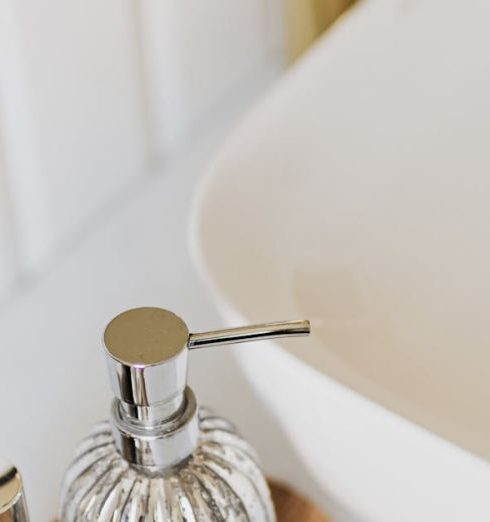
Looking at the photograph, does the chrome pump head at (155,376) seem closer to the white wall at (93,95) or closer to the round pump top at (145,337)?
the round pump top at (145,337)

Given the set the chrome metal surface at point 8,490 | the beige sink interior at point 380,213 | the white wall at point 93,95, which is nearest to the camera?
the chrome metal surface at point 8,490

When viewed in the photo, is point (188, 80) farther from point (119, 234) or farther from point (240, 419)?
point (240, 419)

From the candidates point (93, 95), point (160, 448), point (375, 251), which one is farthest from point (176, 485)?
point (93, 95)

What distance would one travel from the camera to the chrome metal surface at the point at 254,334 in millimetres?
314

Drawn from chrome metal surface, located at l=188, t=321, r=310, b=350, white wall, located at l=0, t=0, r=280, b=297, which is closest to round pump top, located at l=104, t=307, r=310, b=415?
chrome metal surface, located at l=188, t=321, r=310, b=350

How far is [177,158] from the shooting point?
25.9 inches

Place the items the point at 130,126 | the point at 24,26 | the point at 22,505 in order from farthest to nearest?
the point at 130,126 < the point at 24,26 < the point at 22,505

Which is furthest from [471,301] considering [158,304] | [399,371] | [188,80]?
[188,80]

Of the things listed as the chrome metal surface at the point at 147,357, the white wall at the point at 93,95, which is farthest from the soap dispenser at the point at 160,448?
the white wall at the point at 93,95

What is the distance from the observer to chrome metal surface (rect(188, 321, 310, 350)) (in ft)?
1.03

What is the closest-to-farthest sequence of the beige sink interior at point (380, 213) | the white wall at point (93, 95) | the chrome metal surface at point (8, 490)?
the chrome metal surface at point (8, 490)
the beige sink interior at point (380, 213)
the white wall at point (93, 95)

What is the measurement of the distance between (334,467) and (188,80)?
35 cm

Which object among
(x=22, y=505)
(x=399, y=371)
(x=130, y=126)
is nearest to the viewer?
(x=22, y=505)

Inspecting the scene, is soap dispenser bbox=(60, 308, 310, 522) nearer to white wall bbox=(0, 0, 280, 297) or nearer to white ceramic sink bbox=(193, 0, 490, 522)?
white ceramic sink bbox=(193, 0, 490, 522)
